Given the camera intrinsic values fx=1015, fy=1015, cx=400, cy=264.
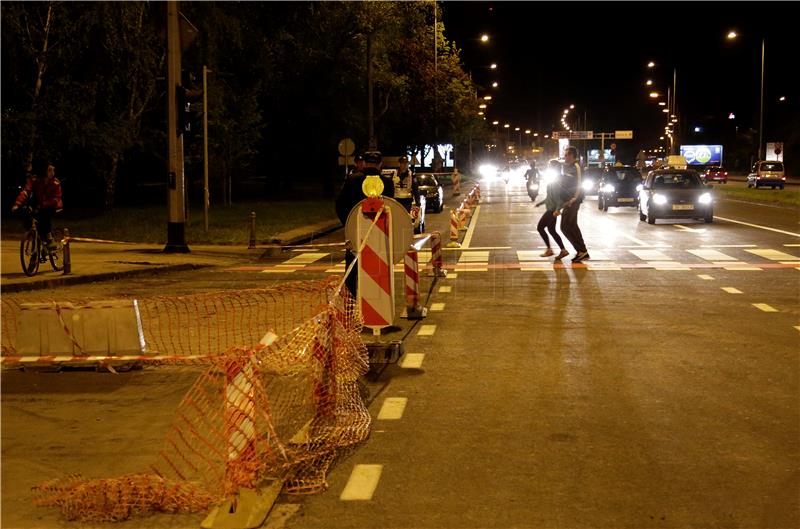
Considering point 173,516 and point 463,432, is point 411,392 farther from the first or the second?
point 173,516

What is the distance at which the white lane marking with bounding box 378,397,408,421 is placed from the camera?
24.2 feet

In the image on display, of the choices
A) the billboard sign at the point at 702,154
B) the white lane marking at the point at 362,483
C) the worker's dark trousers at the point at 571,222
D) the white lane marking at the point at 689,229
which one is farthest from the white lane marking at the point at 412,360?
the billboard sign at the point at 702,154

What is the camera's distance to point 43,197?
17406 millimetres

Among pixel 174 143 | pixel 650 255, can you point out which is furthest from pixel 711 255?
pixel 174 143

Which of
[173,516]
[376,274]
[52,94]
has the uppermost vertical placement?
[52,94]

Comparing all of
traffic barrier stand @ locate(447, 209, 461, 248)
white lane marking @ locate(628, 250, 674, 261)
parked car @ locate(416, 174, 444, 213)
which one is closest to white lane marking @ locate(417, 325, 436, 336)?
white lane marking @ locate(628, 250, 674, 261)

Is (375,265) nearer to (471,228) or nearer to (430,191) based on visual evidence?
(471,228)

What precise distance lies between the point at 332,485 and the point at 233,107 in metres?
36.6

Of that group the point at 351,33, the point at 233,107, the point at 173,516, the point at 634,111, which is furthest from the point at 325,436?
the point at 634,111

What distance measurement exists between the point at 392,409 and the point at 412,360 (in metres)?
1.87

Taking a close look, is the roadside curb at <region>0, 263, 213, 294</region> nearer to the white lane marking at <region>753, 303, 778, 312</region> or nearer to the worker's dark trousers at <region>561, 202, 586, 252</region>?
the worker's dark trousers at <region>561, 202, 586, 252</region>

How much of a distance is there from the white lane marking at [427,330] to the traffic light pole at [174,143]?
1139 cm

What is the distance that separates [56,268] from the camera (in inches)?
690

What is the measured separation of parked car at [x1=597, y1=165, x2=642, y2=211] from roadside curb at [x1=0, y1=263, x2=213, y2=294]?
72.6 ft
